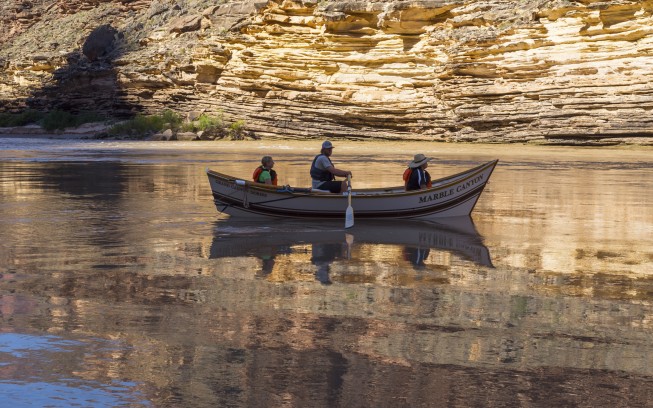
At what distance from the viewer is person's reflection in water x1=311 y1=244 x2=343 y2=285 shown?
34.0ft

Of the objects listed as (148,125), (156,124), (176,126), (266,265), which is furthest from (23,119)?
(266,265)

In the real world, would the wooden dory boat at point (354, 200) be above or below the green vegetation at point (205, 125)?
below

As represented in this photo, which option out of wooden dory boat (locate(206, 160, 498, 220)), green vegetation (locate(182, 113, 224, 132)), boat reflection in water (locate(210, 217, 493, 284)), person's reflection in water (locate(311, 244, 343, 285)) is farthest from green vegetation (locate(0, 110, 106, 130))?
person's reflection in water (locate(311, 244, 343, 285))

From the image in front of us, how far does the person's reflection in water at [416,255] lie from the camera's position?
11375 millimetres

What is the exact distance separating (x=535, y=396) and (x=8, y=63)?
235ft

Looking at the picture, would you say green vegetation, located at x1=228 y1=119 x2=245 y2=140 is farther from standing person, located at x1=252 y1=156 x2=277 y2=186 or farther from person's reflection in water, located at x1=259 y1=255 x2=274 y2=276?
person's reflection in water, located at x1=259 y1=255 x2=274 y2=276

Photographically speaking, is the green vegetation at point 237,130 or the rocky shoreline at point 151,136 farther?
the green vegetation at point 237,130

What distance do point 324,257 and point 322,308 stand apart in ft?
11.1

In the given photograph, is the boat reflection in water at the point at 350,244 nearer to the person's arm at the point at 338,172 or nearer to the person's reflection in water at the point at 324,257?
the person's reflection in water at the point at 324,257

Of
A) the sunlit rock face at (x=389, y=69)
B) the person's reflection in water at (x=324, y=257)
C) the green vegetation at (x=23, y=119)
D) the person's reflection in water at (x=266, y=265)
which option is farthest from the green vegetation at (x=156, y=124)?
the person's reflection in water at (x=266, y=265)

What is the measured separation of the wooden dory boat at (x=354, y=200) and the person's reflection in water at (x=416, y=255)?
2953mm

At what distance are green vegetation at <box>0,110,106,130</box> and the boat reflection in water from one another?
1929 inches

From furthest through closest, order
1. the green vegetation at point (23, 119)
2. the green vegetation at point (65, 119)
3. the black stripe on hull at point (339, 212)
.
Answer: the green vegetation at point (23, 119)
the green vegetation at point (65, 119)
the black stripe on hull at point (339, 212)

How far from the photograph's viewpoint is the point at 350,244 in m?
13.2
